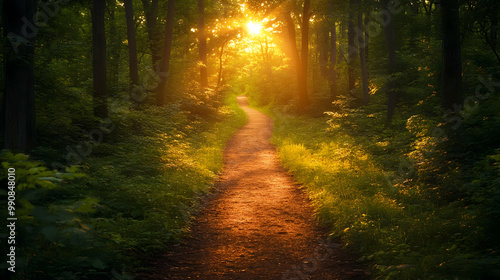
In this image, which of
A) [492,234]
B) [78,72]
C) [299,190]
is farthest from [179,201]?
[78,72]

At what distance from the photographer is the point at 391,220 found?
6.10 metres

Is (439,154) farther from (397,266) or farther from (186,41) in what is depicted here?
(186,41)

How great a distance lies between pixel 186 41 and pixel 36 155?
20.9 meters

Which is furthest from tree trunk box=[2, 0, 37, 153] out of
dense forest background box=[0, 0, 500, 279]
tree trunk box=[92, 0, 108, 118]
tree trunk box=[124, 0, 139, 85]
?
tree trunk box=[124, 0, 139, 85]

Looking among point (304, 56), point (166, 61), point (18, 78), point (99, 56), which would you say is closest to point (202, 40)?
point (304, 56)

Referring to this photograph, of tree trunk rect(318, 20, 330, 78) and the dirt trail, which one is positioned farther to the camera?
tree trunk rect(318, 20, 330, 78)

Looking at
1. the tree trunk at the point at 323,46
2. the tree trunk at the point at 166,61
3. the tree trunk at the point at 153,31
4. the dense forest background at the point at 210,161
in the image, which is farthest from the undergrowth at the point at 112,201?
the tree trunk at the point at 323,46

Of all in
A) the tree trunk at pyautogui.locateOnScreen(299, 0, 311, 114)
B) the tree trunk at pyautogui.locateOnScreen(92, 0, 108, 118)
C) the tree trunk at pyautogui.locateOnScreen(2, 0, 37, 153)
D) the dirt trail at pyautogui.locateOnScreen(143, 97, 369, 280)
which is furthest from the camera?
the tree trunk at pyautogui.locateOnScreen(299, 0, 311, 114)

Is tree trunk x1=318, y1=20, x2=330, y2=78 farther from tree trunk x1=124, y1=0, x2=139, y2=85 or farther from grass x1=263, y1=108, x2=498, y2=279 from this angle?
grass x1=263, y1=108, x2=498, y2=279

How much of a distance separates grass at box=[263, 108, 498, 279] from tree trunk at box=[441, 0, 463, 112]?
7.55 feet

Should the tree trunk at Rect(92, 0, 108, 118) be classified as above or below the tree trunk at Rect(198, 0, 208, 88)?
below

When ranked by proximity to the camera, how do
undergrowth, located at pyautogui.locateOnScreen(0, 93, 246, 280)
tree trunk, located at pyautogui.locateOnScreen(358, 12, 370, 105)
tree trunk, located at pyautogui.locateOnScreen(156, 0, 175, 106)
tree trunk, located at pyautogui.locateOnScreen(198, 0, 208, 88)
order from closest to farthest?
undergrowth, located at pyautogui.locateOnScreen(0, 93, 246, 280)
tree trunk, located at pyautogui.locateOnScreen(156, 0, 175, 106)
tree trunk, located at pyautogui.locateOnScreen(358, 12, 370, 105)
tree trunk, located at pyautogui.locateOnScreen(198, 0, 208, 88)

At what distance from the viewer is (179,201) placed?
307 inches

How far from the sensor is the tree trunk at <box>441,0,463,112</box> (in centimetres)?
785
